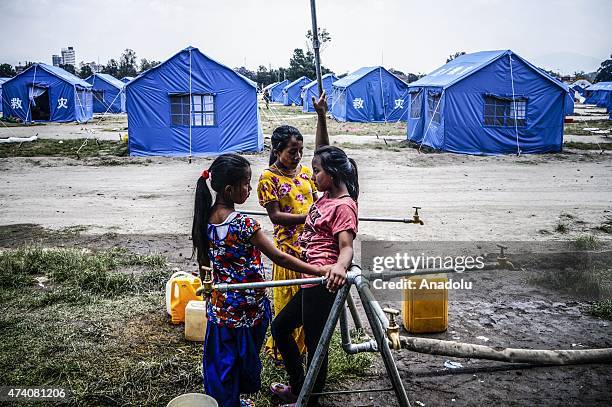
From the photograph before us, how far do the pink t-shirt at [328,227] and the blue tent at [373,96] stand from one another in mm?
A: 26733

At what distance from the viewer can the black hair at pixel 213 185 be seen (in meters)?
3.11

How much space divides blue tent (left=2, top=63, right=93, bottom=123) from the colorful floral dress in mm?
28855

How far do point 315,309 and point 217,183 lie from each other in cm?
89

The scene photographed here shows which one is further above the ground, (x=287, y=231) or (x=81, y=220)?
(x=287, y=231)

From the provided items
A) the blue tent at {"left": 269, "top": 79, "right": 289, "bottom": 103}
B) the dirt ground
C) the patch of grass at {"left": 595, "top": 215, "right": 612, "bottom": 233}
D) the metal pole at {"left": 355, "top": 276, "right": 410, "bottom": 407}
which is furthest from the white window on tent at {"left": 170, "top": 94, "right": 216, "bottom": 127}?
the blue tent at {"left": 269, "top": 79, "right": 289, "bottom": 103}

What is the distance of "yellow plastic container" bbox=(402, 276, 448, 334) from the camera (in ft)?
14.9

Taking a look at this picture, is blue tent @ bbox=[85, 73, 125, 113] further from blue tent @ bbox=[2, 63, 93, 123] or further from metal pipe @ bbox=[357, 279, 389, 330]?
metal pipe @ bbox=[357, 279, 389, 330]

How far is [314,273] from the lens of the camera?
2.97 meters

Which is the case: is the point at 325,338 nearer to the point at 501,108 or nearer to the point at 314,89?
the point at 501,108

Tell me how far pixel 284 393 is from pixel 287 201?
1242 millimetres

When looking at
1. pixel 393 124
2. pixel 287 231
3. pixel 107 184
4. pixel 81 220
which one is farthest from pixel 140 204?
pixel 393 124

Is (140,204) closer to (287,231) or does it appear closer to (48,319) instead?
(48,319)

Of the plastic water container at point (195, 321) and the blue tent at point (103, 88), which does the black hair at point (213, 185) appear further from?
the blue tent at point (103, 88)

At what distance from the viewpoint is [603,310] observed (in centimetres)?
499
